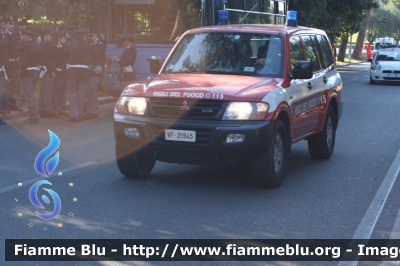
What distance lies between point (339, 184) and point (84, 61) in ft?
23.9

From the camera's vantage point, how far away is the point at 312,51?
33.7ft

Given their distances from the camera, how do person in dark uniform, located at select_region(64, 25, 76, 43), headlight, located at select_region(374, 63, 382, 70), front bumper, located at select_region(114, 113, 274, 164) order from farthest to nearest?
headlight, located at select_region(374, 63, 382, 70) → person in dark uniform, located at select_region(64, 25, 76, 43) → front bumper, located at select_region(114, 113, 274, 164)

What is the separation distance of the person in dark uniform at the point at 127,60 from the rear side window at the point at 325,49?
5.86 metres

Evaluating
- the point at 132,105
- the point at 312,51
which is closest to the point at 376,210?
the point at 132,105

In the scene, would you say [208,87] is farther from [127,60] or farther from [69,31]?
[69,31]

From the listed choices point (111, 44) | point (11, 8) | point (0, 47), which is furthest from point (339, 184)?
point (11, 8)

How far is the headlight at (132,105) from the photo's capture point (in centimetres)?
825

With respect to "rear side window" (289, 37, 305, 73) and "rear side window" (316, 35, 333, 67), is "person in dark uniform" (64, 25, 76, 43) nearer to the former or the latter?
"rear side window" (316, 35, 333, 67)

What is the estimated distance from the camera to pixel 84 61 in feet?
48.2

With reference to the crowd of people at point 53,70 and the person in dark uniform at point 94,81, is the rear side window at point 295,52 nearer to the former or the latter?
the crowd of people at point 53,70

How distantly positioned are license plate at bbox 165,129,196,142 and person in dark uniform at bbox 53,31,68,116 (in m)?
7.96

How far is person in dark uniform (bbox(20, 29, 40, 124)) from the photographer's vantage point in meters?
14.2

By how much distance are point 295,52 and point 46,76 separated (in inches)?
281

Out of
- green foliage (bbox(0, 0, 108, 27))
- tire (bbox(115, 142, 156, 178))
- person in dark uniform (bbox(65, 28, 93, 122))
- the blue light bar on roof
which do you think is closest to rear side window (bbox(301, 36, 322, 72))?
the blue light bar on roof
